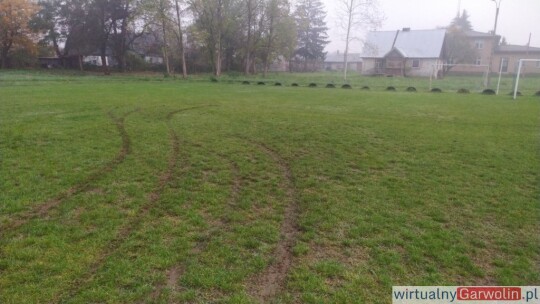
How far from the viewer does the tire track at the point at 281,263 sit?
332 centimetres

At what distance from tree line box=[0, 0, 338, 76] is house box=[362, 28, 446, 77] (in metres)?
12.9

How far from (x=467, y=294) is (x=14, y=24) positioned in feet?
164

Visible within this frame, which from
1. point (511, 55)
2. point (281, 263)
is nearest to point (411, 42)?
point (511, 55)

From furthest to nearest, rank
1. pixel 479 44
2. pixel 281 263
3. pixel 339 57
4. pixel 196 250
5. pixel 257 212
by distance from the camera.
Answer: pixel 339 57
pixel 479 44
pixel 257 212
pixel 196 250
pixel 281 263

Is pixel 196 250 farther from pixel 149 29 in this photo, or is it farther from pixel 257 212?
pixel 149 29

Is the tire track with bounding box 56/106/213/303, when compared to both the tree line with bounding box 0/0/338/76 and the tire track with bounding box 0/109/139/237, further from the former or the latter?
the tree line with bounding box 0/0/338/76

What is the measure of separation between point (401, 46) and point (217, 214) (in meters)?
53.0

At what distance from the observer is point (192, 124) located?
10.9m

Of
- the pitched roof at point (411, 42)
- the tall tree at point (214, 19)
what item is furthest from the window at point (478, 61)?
the tall tree at point (214, 19)

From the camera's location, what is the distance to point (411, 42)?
5206 cm

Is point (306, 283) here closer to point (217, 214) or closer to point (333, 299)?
point (333, 299)

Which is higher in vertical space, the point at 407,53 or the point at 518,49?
the point at 518,49

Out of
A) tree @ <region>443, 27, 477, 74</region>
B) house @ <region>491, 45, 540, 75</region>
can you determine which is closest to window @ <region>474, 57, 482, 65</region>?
house @ <region>491, 45, 540, 75</region>

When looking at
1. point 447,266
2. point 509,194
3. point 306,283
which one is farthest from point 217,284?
point 509,194
